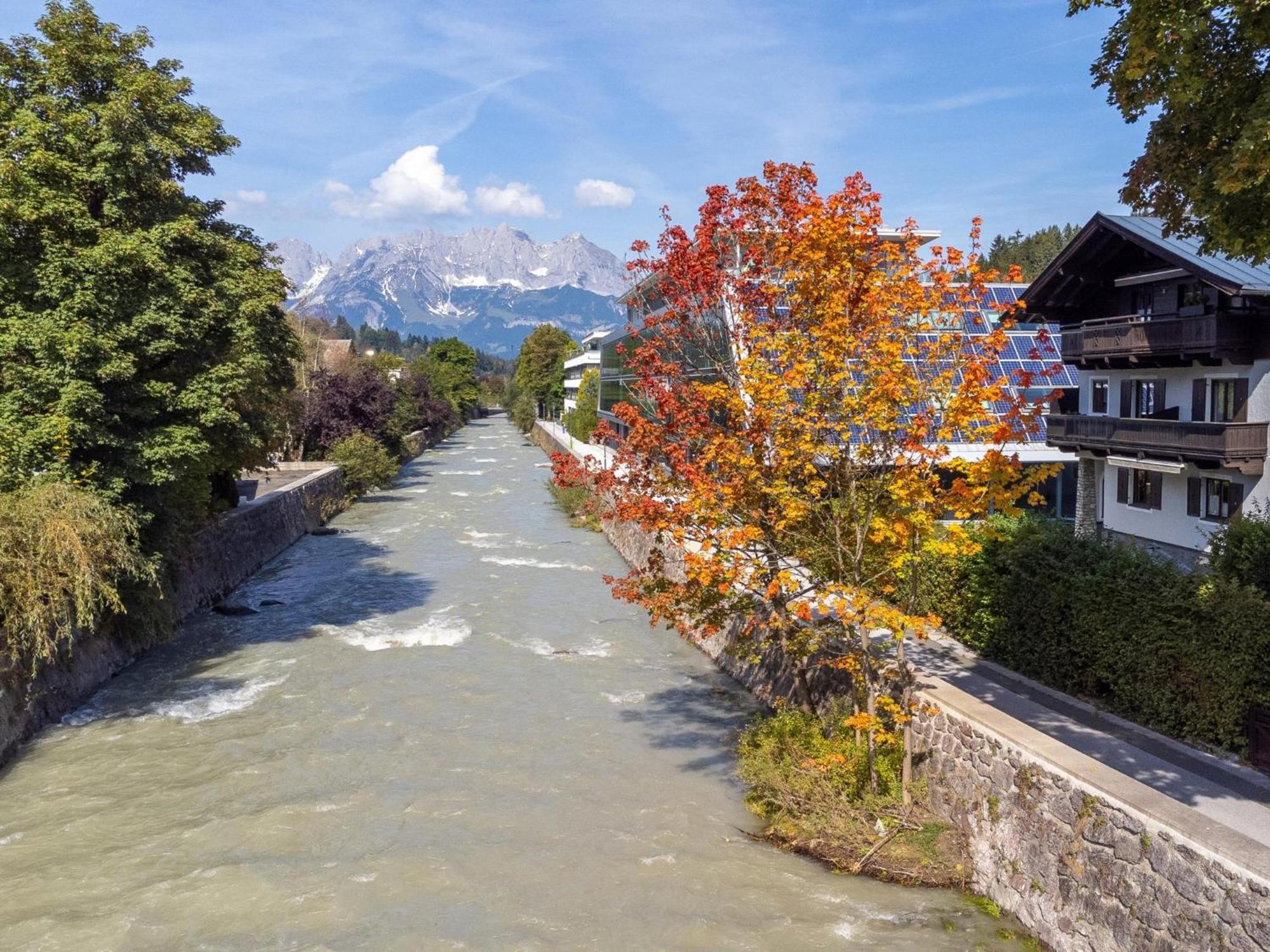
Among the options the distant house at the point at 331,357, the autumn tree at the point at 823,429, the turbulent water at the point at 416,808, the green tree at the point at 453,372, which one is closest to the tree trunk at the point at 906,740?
the autumn tree at the point at 823,429

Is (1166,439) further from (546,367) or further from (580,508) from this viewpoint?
(546,367)

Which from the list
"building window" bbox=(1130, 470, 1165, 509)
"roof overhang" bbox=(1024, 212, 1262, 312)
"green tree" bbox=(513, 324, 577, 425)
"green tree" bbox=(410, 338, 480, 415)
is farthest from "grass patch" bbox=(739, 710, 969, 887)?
"green tree" bbox=(410, 338, 480, 415)

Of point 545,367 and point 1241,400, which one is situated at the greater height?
point 545,367

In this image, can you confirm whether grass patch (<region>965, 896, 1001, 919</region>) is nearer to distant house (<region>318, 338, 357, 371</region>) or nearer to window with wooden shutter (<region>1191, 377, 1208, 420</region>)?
window with wooden shutter (<region>1191, 377, 1208, 420</region>)

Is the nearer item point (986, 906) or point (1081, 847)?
point (1081, 847)

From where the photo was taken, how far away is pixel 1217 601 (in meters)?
11.5

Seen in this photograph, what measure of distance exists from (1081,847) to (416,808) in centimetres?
Answer: 791

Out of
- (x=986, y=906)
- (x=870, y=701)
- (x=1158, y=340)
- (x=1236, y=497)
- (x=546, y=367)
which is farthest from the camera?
(x=546, y=367)

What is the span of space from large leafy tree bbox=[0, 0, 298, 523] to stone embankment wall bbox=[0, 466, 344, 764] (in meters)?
3.12

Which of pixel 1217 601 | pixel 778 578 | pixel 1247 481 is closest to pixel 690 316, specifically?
pixel 778 578

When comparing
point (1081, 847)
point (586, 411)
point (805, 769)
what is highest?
point (586, 411)

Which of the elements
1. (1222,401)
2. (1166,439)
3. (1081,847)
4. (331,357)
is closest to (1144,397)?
(1222,401)

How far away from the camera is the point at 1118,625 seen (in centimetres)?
1292

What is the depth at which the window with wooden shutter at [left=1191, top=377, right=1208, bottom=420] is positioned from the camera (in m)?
23.5
